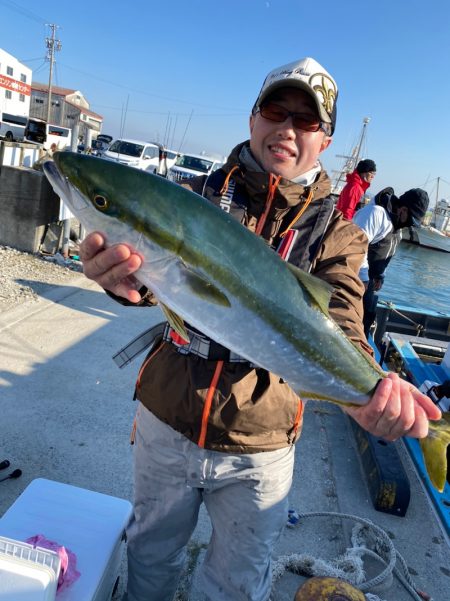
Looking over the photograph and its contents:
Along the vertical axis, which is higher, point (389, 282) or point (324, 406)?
point (324, 406)

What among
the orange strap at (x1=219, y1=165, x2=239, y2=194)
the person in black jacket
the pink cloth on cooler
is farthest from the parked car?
the pink cloth on cooler

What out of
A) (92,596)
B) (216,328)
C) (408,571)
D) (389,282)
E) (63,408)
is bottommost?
(389,282)

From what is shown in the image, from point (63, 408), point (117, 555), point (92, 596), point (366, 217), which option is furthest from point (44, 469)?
point (366, 217)

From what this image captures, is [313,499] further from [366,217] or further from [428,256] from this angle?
[428,256]

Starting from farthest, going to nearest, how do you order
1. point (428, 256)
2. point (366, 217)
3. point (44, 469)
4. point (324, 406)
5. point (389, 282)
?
point (428, 256) → point (389, 282) → point (366, 217) → point (324, 406) → point (44, 469)

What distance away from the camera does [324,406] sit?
5.09 meters

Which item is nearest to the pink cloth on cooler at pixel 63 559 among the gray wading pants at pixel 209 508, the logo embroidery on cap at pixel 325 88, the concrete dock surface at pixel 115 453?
the gray wading pants at pixel 209 508

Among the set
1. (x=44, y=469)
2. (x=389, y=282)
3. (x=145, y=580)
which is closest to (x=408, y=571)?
(x=145, y=580)

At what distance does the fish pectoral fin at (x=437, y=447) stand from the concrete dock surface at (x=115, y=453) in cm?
143

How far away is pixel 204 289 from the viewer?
1.66 meters

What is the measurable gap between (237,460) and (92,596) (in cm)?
88

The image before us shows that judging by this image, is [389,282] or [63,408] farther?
[389,282]

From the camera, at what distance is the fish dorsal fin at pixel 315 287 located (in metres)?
1.78

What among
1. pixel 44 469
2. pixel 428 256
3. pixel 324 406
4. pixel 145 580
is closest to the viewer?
pixel 145 580
